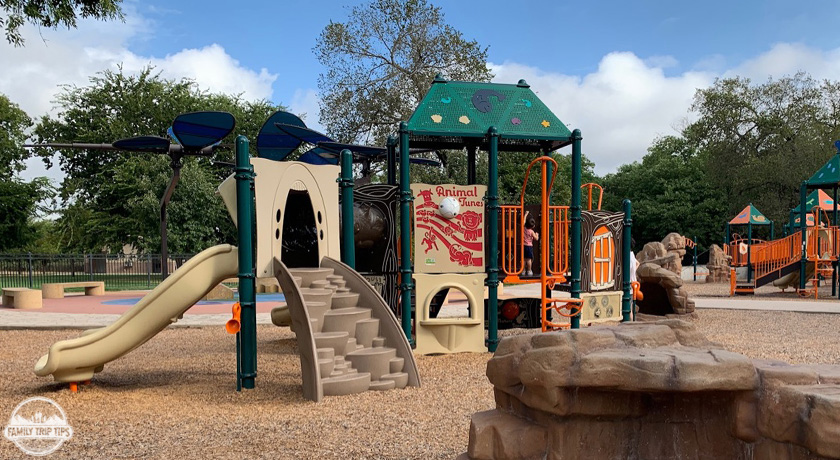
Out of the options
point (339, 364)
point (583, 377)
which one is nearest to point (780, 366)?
point (583, 377)

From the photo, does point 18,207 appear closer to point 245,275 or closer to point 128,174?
point 128,174

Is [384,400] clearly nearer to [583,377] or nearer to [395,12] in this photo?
[583,377]

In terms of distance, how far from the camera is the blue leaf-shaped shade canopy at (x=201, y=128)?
1157 centimetres

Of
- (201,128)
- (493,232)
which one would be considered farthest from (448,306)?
(493,232)

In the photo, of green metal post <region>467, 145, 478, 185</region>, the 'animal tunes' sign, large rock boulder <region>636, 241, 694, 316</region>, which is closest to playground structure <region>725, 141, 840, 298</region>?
large rock boulder <region>636, 241, 694, 316</region>

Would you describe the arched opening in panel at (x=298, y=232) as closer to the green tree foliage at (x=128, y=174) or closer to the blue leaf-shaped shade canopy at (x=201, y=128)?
the blue leaf-shaped shade canopy at (x=201, y=128)

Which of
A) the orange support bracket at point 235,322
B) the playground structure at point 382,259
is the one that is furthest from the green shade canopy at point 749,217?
the orange support bracket at point 235,322

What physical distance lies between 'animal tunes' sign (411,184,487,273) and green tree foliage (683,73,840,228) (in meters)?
27.1

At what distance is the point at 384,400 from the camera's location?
567 centimetres

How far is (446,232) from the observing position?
841cm

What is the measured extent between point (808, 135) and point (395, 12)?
811 inches

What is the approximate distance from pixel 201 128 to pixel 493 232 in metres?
6.64

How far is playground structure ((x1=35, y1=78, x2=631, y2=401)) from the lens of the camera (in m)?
6.30

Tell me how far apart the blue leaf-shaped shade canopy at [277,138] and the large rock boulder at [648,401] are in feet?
28.5
